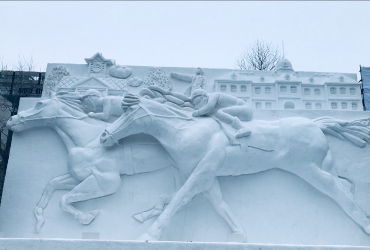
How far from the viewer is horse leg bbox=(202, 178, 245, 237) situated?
6.11 meters

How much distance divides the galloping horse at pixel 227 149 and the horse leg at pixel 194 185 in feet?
0.05

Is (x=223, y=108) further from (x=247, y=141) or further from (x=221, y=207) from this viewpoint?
(x=221, y=207)

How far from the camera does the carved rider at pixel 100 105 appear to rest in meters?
6.85

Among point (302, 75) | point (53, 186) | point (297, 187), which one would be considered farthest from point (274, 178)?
point (53, 186)

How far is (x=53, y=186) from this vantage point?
6453 millimetres

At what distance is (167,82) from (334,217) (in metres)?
3.75

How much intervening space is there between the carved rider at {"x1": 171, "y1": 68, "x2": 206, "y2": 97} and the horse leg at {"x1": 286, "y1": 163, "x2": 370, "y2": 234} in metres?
2.46

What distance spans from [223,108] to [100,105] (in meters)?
2.18

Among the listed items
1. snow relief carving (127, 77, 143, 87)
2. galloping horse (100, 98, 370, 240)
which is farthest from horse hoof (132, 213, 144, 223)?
snow relief carving (127, 77, 143, 87)

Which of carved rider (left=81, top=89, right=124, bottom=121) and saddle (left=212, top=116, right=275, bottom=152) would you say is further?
carved rider (left=81, top=89, right=124, bottom=121)

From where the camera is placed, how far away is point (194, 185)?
595cm

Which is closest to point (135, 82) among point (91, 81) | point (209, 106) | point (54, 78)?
point (91, 81)

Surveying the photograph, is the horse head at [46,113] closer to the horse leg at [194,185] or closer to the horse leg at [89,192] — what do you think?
the horse leg at [89,192]

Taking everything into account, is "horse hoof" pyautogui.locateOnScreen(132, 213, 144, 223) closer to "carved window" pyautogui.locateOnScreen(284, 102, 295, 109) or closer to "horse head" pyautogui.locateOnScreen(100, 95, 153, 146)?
"horse head" pyautogui.locateOnScreen(100, 95, 153, 146)
